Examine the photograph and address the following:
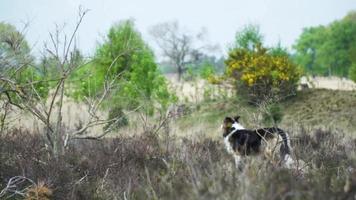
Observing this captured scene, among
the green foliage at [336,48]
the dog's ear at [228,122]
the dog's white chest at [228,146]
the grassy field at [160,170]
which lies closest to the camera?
the grassy field at [160,170]

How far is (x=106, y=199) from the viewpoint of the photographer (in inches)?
246

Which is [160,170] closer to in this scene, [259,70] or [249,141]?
[249,141]

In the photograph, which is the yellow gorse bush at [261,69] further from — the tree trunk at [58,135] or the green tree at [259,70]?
the tree trunk at [58,135]

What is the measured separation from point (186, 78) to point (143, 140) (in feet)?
52.0

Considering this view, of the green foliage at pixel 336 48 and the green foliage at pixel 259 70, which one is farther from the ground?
the green foliage at pixel 336 48

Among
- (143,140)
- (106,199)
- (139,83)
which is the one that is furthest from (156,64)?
(106,199)

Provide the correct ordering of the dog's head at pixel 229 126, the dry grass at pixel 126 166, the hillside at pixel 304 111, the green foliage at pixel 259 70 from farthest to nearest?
the green foliage at pixel 259 70 → the hillside at pixel 304 111 → the dog's head at pixel 229 126 → the dry grass at pixel 126 166

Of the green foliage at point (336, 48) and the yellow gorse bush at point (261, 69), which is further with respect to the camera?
the green foliage at point (336, 48)

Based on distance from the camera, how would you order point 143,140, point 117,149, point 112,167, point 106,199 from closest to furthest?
point 106,199 < point 112,167 < point 117,149 < point 143,140

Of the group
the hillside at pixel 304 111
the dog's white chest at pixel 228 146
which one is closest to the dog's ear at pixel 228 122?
the dog's white chest at pixel 228 146

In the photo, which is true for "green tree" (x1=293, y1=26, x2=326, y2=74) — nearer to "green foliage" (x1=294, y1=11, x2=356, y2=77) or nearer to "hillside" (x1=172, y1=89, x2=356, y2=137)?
"green foliage" (x1=294, y1=11, x2=356, y2=77)

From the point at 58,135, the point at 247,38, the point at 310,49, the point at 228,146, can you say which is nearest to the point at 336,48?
the point at 310,49

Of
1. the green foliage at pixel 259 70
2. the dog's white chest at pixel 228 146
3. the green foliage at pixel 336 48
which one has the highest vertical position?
the green foliage at pixel 336 48

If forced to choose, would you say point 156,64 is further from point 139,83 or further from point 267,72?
point 267,72
